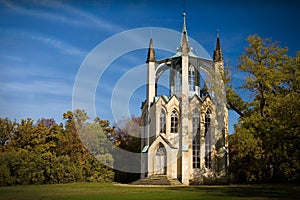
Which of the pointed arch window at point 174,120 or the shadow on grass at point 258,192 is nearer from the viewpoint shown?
the shadow on grass at point 258,192

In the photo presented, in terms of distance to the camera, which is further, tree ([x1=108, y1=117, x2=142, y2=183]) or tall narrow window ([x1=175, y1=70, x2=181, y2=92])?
tree ([x1=108, y1=117, x2=142, y2=183])

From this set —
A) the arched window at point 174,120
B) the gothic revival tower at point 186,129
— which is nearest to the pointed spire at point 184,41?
the gothic revival tower at point 186,129

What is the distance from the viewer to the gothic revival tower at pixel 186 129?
34.1 m

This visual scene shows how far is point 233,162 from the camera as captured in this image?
35.9 m

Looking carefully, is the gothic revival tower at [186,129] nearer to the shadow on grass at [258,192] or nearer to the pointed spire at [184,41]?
the pointed spire at [184,41]

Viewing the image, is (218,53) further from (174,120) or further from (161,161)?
(161,161)

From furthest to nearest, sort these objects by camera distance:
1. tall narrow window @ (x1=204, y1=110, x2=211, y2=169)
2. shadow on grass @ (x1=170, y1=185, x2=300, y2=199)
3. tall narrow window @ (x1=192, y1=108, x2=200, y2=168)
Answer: tall narrow window @ (x1=204, y1=110, x2=211, y2=169) → tall narrow window @ (x1=192, y1=108, x2=200, y2=168) → shadow on grass @ (x1=170, y1=185, x2=300, y2=199)

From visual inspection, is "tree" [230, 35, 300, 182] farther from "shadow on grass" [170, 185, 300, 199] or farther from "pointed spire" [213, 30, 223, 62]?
"pointed spire" [213, 30, 223, 62]

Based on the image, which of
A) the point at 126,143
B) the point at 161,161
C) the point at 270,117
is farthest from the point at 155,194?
the point at 126,143

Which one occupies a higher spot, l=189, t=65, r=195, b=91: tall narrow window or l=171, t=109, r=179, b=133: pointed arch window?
l=189, t=65, r=195, b=91: tall narrow window

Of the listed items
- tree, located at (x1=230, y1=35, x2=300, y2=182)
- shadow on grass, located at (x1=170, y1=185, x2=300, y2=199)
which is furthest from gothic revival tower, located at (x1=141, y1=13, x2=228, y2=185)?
shadow on grass, located at (x1=170, y1=185, x2=300, y2=199)

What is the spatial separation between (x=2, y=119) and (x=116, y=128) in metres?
14.4

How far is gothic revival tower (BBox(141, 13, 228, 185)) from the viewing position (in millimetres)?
34094

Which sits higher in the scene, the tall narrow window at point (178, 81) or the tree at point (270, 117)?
the tall narrow window at point (178, 81)
